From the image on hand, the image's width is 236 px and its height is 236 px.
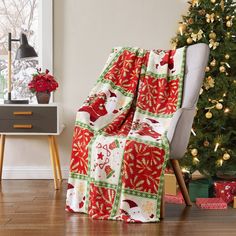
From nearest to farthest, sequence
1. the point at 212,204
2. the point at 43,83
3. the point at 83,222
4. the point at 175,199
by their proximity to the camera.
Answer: the point at 83,222 → the point at 212,204 → the point at 175,199 → the point at 43,83

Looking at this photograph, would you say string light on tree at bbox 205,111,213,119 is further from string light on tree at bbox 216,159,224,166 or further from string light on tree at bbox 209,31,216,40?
string light on tree at bbox 209,31,216,40

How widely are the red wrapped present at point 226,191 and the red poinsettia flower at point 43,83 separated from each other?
1.46 m

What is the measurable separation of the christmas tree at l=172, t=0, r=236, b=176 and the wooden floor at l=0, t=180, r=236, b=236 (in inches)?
15.8

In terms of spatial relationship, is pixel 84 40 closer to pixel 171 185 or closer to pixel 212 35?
pixel 212 35

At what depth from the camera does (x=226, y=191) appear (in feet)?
10.1

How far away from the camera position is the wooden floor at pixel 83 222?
2.37m

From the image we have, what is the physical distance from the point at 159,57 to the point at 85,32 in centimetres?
102

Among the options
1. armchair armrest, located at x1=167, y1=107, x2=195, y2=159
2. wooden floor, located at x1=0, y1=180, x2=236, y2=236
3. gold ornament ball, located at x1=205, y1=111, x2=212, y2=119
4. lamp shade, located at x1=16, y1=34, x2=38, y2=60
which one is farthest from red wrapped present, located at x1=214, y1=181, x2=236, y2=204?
lamp shade, located at x1=16, y1=34, x2=38, y2=60

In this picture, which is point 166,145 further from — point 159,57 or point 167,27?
point 167,27

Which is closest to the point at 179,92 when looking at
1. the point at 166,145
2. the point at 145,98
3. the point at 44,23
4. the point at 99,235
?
the point at 145,98

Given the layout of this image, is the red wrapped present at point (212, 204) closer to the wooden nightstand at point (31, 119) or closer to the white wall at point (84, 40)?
the wooden nightstand at point (31, 119)

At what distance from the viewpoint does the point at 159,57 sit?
10.1 ft

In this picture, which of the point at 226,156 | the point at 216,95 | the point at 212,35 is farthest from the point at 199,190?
the point at 212,35

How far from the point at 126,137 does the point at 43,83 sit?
45.5 inches
